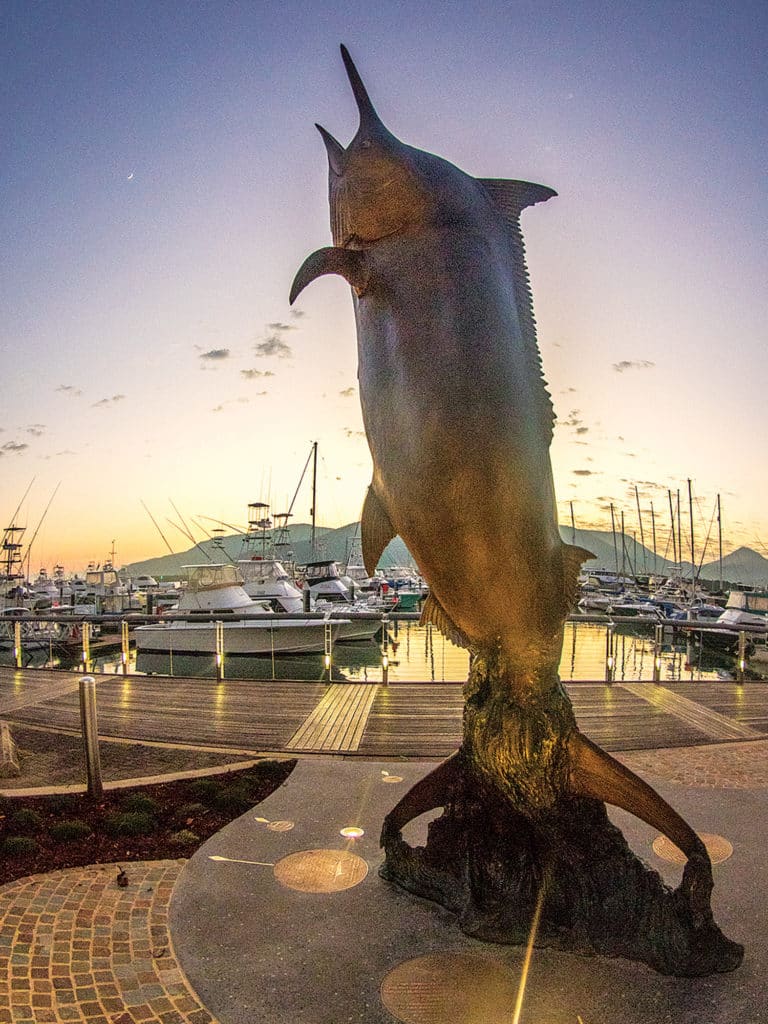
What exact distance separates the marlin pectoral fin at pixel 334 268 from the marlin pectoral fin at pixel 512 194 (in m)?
0.85

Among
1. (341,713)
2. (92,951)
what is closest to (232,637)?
(341,713)

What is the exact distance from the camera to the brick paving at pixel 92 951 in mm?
3051

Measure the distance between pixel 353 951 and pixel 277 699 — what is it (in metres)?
7.22

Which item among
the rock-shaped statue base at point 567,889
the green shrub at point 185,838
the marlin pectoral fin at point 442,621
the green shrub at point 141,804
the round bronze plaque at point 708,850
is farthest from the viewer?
the green shrub at point 141,804

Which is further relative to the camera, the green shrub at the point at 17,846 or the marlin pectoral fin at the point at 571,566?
the green shrub at the point at 17,846

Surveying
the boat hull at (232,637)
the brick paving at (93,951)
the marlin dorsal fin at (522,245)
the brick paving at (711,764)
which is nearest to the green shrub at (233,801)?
the brick paving at (93,951)

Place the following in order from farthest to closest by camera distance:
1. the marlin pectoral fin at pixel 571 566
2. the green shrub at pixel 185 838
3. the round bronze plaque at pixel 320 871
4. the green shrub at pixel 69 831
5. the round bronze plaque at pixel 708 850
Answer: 1. the green shrub at pixel 69 831
2. the green shrub at pixel 185 838
3. the round bronze plaque at pixel 708 850
4. the round bronze plaque at pixel 320 871
5. the marlin pectoral fin at pixel 571 566

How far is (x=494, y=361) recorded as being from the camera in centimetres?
290

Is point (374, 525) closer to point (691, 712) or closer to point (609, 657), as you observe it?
point (691, 712)

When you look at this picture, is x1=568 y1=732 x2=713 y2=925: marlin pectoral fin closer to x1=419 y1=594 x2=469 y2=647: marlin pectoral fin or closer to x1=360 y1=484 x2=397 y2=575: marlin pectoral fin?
x1=419 y1=594 x2=469 y2=647: marlin pectoral fin

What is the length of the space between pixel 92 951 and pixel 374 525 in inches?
108

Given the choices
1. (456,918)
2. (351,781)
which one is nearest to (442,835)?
(456,918)

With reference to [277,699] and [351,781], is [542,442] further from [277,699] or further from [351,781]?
[277,699]

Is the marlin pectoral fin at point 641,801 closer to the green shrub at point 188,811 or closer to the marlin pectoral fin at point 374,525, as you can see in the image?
the marlin pectoral fin at point 374,525
